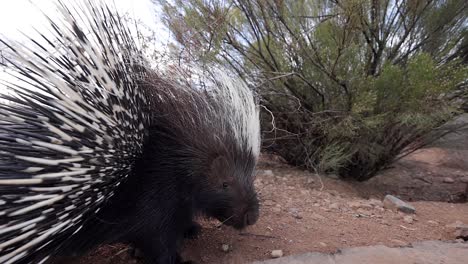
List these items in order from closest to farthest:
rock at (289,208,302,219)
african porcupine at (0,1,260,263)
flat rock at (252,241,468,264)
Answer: african porcupine at (0,1,260,263)
flat rock at (252,241,468,264)
rock at (289,208,302,219)

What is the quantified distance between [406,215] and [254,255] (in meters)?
1.27

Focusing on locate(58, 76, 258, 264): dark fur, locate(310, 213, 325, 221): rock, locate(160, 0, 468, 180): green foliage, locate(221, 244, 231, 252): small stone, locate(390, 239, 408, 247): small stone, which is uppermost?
locate(160, 0, 468, 180): green foliage

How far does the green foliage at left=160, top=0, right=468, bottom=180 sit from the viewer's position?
10.9 ft

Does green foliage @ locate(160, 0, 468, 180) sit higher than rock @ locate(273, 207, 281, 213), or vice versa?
green foliage @ locate(160, 0, 468, 180)

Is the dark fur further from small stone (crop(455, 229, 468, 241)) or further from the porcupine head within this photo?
small stone (crop(455, 229, 468, 241))

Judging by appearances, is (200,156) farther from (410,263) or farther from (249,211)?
(410,263)

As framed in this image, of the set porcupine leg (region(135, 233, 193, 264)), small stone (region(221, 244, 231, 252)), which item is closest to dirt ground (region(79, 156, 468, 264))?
small stone (region(221, 244, 231, 252))

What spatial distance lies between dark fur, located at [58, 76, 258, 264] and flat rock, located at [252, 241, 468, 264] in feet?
0.98

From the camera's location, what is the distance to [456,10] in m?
4.45

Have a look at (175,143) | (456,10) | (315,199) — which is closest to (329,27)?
(315,199)

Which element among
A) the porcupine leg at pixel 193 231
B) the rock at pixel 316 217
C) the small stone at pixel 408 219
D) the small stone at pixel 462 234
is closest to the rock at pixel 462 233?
the small stone at pixel 462 234

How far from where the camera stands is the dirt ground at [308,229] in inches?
75.3

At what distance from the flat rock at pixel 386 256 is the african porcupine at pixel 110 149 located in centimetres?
32

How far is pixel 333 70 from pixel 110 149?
2.42 m
